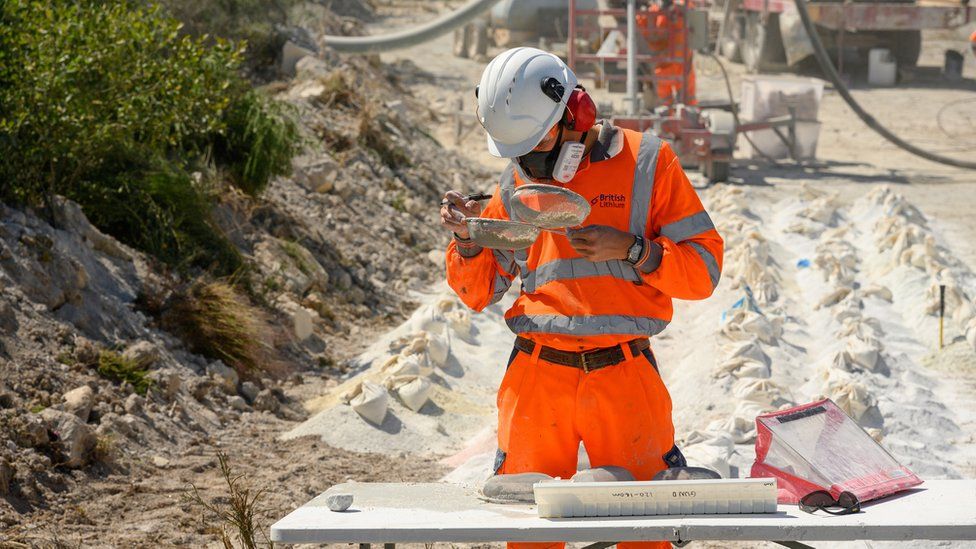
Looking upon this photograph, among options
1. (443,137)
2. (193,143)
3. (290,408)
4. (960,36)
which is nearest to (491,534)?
(290,408)

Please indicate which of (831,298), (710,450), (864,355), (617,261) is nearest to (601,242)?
(617,261)

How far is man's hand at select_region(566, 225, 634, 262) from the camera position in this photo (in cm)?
347

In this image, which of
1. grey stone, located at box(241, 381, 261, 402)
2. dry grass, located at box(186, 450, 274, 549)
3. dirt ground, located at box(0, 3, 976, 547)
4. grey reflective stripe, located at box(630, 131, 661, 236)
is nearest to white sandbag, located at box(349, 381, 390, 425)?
dirt ground, located at box(0, 3, 976, 547)

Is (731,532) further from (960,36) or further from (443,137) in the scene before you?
(960,36)

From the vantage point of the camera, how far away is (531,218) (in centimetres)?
343

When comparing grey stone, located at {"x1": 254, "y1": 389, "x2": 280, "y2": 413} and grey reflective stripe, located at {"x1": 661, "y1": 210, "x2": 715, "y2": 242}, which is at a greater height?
grey reflective stripe, located at {"x1": 661, "y1": 210, "x2": 715, "y2": 242}

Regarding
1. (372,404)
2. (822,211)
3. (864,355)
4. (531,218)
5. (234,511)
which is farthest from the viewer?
(822,211)

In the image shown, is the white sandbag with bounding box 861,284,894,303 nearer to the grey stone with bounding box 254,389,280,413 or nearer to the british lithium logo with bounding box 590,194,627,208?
the grey stone with bounding box 254,389,280,413

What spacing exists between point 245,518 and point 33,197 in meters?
3.60

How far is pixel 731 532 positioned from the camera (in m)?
3.11

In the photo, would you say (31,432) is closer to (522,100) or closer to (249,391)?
(249,391)

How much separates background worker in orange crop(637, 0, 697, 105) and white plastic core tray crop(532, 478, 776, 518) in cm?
1232

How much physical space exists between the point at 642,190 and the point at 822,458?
90cm

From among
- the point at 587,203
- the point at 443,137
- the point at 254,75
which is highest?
the point at 587,203
